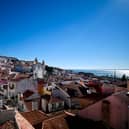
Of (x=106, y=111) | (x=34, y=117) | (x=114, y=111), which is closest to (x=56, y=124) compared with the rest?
(x=34, y=117)

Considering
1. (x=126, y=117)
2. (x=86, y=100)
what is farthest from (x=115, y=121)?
(x=86, y=100)

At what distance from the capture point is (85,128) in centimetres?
1420

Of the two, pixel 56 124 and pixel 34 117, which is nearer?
pixel 56 124

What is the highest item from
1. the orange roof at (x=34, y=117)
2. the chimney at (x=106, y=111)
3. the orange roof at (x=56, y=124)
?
the chimney at (x=106, y=111)

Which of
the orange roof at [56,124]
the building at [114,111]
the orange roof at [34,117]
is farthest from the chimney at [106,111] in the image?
the orange roof at [34,117]

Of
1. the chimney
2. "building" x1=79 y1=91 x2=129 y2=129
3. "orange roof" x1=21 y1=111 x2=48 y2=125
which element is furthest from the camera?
"orange roof" x1=21 y1=111 x2=48 y2=125

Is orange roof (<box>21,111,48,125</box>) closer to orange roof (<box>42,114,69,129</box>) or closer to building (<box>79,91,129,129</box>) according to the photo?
orange roof (<box>42,114,69,129</box>)

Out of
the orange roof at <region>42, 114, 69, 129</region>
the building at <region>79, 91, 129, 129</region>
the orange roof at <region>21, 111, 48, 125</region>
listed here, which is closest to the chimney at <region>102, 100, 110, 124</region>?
the building at <region>79, 91, 129, 129</region>

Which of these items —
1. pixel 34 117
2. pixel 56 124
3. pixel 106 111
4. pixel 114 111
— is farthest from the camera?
pixel 34 117

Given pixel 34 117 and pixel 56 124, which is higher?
pixel 56 124

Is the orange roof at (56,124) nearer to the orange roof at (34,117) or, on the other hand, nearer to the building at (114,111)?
the orange roof at (34,117)

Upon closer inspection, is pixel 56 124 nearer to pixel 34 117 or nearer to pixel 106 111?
pixel 34 117

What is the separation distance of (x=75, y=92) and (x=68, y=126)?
2424cm

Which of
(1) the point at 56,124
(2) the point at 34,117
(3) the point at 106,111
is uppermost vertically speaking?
(3) the point at 106,111
